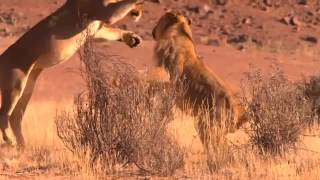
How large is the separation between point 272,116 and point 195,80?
3.67ft

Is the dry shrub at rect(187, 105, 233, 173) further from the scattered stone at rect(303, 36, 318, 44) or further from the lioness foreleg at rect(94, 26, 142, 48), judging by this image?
the scattered stone at rect(303, 36, 318, 44)

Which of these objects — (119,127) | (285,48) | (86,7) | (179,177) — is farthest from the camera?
(285,48)

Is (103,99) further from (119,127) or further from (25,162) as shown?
(25,162)

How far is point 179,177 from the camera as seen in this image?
8844 millimetres

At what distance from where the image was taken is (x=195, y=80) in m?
10.6

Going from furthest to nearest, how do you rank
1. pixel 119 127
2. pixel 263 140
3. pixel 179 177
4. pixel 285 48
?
pixel 285 48, pixel 263 140, pixel 119 127, pixel 179 177

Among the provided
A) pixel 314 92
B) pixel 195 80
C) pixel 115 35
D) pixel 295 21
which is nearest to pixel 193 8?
pixel 295 21

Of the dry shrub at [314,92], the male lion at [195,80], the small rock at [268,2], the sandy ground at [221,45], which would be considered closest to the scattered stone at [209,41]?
the sandy ground at [221,45]

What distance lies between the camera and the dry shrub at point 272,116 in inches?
400

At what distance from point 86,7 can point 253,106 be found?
2660 mm

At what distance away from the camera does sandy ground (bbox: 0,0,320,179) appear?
24.4 meters

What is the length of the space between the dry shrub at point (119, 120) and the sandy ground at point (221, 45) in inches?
201

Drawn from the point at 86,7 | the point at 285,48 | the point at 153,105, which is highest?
the point at 86,7

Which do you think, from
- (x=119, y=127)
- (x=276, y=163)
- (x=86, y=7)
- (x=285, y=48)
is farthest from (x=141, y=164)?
(x=285, y=48)
